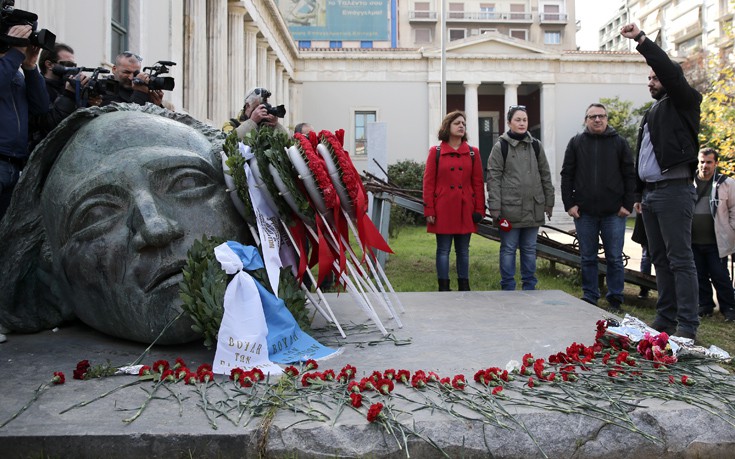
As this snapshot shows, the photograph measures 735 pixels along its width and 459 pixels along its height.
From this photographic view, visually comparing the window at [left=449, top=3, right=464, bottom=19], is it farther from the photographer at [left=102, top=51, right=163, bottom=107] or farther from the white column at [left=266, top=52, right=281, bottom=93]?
the photographer at [left=102, top=51, right=163, bottom=107]

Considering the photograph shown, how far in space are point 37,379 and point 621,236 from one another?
524 centimetres

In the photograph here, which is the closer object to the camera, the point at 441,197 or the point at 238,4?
the point at 441,197

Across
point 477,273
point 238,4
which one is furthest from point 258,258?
point 238,4

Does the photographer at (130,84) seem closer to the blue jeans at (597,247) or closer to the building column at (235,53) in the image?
the blue jeans at (597,247)

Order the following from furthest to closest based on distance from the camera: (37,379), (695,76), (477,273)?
(695,76)
(477,273)
(37,379)

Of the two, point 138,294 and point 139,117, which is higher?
point 139,117

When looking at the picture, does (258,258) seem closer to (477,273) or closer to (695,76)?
(477,273)

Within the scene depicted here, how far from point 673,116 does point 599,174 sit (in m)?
1.63

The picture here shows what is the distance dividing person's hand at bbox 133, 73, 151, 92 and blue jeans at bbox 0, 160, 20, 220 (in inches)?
49.1

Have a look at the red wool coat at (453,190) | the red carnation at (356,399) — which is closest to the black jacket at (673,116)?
the red wool coat at (453,190)

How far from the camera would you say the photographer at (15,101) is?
152 inches

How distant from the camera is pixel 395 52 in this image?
34531 mm

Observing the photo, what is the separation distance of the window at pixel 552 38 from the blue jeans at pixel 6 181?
58590 millimetres

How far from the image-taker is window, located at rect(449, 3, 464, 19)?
57.9m
